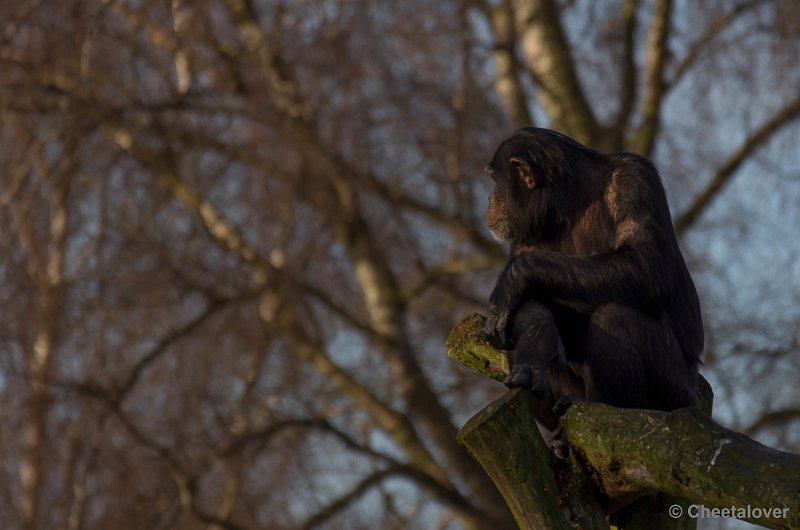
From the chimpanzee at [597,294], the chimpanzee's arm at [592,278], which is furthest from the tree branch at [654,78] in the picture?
the chimpanzee's arm at [592,278]

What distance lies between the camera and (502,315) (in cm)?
652

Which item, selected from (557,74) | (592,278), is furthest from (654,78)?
(592,278)

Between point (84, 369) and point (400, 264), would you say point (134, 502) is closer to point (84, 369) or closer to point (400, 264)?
point (84, 369)

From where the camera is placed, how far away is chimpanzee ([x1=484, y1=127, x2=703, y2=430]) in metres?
6.41

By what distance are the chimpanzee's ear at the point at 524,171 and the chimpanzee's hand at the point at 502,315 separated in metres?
0.69

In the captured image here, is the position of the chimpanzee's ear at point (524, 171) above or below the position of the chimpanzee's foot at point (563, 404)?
above

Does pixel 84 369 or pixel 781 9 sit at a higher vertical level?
pixel 781 9

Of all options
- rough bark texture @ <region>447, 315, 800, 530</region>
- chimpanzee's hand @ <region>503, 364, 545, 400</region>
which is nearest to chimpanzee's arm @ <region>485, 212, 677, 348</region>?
chimpanzee's hand @ <region>503, 364, 545, 400</region>

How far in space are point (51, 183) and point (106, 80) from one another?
1.37m

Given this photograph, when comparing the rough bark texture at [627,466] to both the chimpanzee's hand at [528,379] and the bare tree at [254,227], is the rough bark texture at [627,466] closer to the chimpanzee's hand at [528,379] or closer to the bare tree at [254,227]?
the chimpanzee's hand at [528,379]

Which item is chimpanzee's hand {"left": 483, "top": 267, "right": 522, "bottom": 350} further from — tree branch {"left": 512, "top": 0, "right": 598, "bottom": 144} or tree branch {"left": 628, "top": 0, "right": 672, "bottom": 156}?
tree branch {"left": 512, "top": 0, "right": 598, "bottom": 144}

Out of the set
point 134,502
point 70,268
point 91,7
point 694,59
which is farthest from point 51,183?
point 694,59

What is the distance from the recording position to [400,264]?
18453 millimetres

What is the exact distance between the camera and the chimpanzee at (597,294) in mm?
6406
